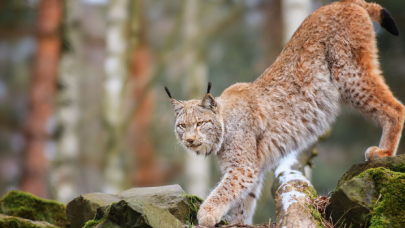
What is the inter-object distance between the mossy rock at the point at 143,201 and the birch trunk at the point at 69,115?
5364 mm

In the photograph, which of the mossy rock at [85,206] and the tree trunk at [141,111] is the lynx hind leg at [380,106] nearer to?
the mossy rock at [85,206]

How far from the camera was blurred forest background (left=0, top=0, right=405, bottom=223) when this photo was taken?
339 inches

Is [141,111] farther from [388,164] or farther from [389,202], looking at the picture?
[389,202]

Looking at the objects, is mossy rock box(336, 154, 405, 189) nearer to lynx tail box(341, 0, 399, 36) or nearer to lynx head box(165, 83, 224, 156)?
lynx head box(165, 83, 224, 156)

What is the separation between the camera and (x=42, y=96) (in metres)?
9.32

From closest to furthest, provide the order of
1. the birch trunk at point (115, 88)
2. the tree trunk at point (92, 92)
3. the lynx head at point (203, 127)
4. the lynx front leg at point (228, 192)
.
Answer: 1. the lynx front leg at point (228, 192)
2. the lynx head at point (203, 127)
3. the birch trunk at point (115, 88)
4. the tree trunk at point (92, 92)

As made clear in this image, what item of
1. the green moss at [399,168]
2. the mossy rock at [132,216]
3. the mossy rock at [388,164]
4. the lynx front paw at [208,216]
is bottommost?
the green moss at [399,168]

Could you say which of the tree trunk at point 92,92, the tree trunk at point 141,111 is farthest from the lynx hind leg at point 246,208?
the tree trunk at point 92,92

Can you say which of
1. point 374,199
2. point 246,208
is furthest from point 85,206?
point 374,199

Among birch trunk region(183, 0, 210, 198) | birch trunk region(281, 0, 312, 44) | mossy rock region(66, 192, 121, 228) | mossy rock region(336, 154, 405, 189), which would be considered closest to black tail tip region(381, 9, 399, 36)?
mossy rock region(336, 154, 405, 189)

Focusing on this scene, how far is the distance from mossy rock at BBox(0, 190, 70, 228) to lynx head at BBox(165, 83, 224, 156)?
4.94ft

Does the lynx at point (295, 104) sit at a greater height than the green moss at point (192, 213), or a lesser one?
greater

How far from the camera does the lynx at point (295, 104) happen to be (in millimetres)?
3887

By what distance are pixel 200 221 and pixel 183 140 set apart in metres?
0.94
